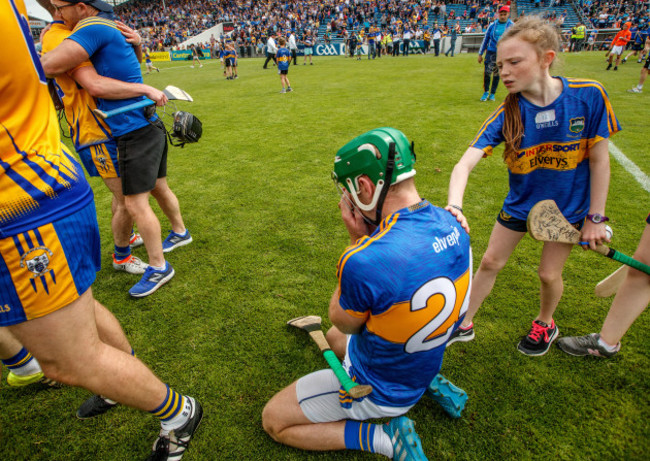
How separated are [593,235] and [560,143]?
599mm

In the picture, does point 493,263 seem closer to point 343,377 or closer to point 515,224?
point 515,224

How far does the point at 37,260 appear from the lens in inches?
58.0

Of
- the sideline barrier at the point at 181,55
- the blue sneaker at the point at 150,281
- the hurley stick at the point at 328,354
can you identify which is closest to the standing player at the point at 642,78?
the hurley stick at the point at 328,354

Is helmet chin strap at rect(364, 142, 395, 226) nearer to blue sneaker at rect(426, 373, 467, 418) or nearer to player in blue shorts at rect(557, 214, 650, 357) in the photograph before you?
blue sneaker at rect(426, 373, 467, 418)

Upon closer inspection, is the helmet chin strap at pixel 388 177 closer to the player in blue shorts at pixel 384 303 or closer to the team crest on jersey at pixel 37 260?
the player in blue shorts at pixel 384 303

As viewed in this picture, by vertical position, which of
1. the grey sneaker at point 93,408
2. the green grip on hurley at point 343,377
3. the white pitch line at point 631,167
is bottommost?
the white pitch line at point 631,167

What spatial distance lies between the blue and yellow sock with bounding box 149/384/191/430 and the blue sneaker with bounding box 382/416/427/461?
1.15 meters

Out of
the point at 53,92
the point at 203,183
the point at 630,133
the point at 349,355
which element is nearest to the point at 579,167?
the point at 349,355

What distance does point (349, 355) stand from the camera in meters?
1.96

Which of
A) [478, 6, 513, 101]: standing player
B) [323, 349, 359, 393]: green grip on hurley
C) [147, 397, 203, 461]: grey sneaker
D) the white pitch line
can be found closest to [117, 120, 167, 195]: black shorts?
[147, 397, 203, 461]: grey sneaker

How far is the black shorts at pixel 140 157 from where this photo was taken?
3025 mm

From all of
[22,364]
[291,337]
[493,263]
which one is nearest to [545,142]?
[493,263]

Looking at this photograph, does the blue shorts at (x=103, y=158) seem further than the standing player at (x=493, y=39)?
No

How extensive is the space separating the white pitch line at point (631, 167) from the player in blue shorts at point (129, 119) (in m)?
6.16
